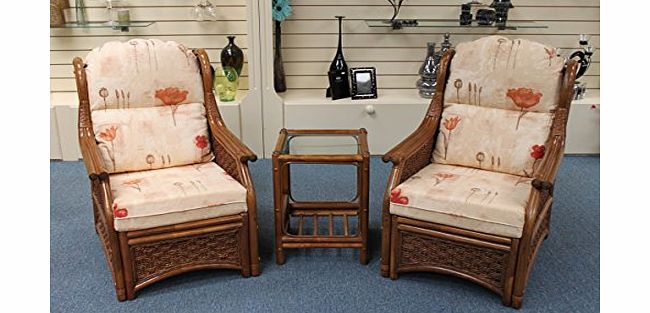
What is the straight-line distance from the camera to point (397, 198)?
242cm

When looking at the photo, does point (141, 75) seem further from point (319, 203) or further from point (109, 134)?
point (319, 203)

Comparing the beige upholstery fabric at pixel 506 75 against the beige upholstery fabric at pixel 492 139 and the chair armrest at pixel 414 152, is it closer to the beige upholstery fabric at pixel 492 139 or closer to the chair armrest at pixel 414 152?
the beige upholstery fabric at pixel 492 139

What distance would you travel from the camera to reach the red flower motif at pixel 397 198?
2.41 meters

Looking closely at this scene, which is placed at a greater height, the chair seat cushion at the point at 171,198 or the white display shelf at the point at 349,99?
the white display shelf at the point at 349,99

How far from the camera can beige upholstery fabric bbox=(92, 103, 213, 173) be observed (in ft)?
8.69

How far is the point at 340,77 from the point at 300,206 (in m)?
1.41

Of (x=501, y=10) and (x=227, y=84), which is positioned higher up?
(x=501, y=10)

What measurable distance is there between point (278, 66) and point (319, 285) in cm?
216

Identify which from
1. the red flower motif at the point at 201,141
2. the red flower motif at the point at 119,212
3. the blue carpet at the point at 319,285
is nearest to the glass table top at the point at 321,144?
the red flower motif at the point at 201,141

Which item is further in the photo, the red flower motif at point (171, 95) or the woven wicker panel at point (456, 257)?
the red flower motif at point (171, 95)

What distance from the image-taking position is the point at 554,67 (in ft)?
8.53

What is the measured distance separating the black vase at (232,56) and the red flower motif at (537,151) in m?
2.23

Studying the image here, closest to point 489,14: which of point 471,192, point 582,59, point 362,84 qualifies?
point 582,59

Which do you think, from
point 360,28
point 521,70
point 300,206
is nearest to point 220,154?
point 300,206
